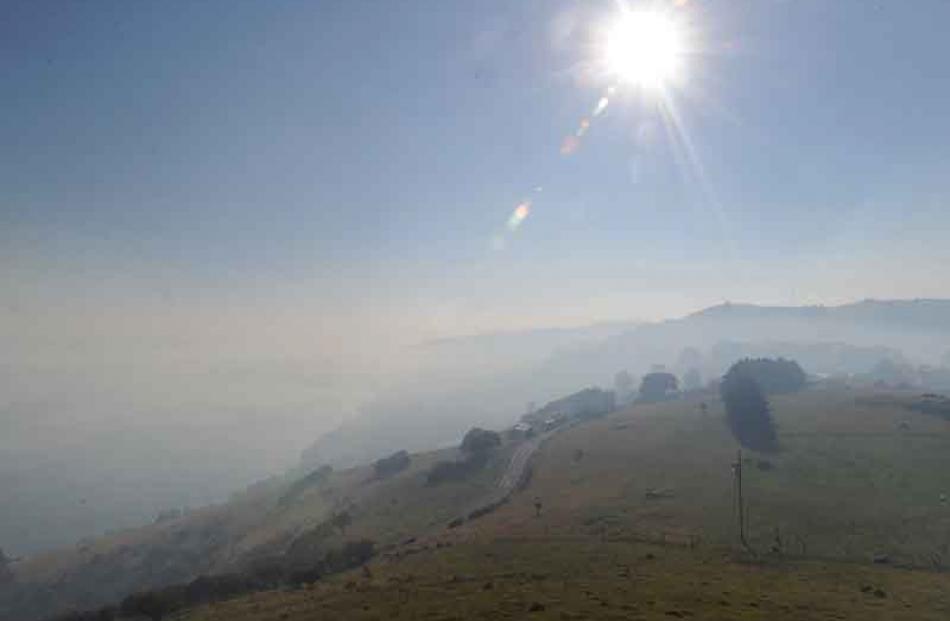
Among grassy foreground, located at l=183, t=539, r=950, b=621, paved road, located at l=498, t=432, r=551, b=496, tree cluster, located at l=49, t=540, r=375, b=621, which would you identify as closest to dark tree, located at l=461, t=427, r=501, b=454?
paved road, located at l=498, t=432, r=551, b=496

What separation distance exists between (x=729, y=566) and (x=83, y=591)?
158190 millimetres

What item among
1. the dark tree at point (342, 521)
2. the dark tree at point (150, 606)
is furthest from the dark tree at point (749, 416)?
the dark tree at point (150, 606)

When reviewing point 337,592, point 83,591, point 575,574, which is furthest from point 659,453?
point 83,591

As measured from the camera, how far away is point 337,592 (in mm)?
50406

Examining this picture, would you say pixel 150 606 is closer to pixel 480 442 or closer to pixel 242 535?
pixel 480 442

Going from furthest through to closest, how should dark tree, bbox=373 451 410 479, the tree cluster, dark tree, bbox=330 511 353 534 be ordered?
dark tree, bbox=373 451 410 479, dark tree, bbox=330 511 353 534, the tree cluster

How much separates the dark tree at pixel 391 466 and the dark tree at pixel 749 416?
311ft

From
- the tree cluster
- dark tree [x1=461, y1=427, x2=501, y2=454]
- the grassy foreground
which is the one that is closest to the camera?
the grassy foreground

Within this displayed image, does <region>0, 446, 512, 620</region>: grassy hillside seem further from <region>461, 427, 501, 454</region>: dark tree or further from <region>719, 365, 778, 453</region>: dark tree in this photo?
<region>719, 365, 778, 453</region>: dark tree

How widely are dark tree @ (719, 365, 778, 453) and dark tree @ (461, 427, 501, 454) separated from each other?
59880mm

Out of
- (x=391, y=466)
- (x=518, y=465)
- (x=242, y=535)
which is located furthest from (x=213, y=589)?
(x=391, y=466)

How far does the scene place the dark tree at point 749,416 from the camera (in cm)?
11439

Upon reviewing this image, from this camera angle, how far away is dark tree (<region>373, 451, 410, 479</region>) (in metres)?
163

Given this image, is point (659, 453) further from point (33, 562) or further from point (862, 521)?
point (33, 562)
